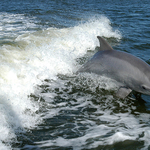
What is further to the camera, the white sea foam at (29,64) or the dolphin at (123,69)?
the dolphin at (123,69)

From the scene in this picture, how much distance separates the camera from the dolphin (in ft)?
19.8

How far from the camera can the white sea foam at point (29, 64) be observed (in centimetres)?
473

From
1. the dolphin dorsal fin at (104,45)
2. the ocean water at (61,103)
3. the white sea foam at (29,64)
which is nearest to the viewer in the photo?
the ocean water at (61,103)

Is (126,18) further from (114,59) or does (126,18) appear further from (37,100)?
(37,100)

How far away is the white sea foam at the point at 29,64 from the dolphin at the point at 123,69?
1.58 metres

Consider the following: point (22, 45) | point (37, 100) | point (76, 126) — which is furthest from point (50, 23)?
point (76, 126)

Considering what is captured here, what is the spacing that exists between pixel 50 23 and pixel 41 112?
38.5 ft

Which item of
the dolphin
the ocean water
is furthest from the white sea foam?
the dolphin

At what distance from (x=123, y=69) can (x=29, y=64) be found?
12.2 ft

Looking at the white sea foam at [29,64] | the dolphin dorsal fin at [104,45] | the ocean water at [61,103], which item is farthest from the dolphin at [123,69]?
the white sea foam at [29,64]

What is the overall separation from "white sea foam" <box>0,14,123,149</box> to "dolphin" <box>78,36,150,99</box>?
158 centimetres

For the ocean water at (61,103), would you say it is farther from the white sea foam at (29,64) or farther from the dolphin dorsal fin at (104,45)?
the dolphin dorsal fin at (104,45)

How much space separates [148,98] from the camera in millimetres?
6340

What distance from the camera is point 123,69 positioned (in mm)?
6344
